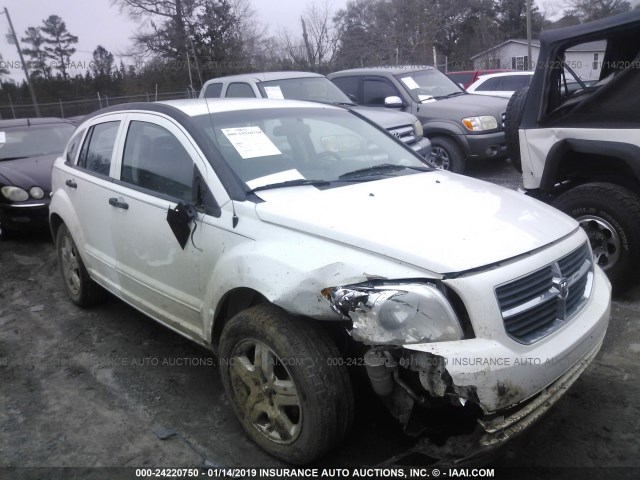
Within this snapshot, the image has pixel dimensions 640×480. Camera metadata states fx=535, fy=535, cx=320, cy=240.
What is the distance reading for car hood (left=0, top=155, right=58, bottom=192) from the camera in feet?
22.4

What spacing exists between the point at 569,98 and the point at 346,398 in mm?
3651

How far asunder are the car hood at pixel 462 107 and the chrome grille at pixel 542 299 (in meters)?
6.15

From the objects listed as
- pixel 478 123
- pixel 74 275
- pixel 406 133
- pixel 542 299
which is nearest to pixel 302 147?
pixel 542 299

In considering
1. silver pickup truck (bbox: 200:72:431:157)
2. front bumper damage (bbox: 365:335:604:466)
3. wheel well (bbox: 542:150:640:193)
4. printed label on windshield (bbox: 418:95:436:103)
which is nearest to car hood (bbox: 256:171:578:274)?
front bumper damage (bbox: 365:335:604:466)

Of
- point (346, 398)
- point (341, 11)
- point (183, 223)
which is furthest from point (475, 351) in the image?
point (341, 11)

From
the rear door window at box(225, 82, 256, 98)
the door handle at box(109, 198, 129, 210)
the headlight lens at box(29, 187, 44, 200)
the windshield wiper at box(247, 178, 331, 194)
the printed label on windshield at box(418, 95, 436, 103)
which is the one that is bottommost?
the headlight lens at box(29, 187, 44, 200)

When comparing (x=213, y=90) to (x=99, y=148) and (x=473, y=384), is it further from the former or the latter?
(x=473, y=384)

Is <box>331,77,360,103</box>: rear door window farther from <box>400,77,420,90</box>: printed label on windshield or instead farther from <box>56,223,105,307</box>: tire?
<box>56,223,105,307</box>: tire

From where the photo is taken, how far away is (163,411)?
10.6 ft

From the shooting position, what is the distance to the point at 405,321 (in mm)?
2172

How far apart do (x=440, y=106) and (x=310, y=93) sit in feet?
7.01

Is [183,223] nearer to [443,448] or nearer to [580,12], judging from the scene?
[443,448]

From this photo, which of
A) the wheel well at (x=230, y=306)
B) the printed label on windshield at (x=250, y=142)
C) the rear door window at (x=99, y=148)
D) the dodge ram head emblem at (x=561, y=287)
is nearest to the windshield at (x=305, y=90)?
the rear door window at (x=99, y=148)

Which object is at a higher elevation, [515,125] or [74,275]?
[515,125]
